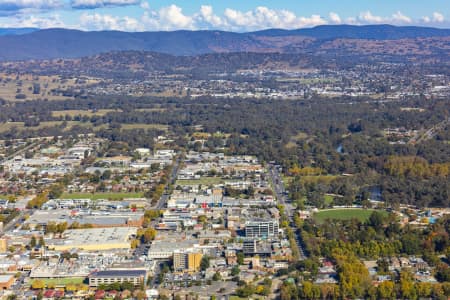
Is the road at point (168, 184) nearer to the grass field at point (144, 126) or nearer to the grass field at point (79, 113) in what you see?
the grass field at point (144, 126)

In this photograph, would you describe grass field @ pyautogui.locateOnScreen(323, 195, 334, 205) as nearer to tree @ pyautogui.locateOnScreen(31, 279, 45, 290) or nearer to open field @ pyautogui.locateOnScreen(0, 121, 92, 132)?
tree @ pyautogui.locateOnScreen(31, 279, 45, 290)

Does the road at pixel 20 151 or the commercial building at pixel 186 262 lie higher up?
the commercial building at pixel 186 262

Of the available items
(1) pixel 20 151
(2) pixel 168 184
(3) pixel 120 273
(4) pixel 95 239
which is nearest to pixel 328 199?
(2) pixel 168 184

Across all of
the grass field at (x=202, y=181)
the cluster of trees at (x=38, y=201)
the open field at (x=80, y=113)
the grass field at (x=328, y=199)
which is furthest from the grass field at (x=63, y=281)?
the open field at (x=80, y=113)

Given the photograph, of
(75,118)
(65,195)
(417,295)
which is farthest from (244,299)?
(75,118)

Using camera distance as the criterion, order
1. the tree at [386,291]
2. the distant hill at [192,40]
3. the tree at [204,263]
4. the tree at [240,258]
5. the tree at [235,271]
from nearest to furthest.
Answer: the tree at [386,291] → the tree at [235,271] → the tree at [204,263] → the tree at [240,258] → the distant hill at [192,40]

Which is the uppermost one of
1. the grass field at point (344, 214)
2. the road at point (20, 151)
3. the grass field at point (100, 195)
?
the grass field at point (344, 214)

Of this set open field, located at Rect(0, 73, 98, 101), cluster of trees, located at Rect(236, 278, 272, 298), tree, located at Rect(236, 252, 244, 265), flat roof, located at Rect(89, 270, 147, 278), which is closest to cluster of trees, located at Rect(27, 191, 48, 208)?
flat roof, located at Rect(89, 270, 147, 278)

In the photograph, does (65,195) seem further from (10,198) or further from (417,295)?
(417,295)
